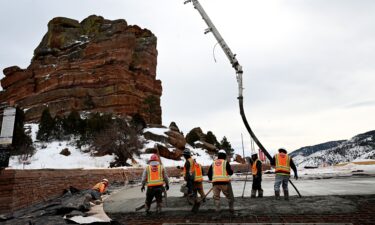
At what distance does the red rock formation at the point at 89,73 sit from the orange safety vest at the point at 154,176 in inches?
2171

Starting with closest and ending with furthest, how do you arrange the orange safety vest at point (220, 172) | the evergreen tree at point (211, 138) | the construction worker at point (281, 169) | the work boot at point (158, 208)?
the orange safety vest at point (220, 172) < the work boot at point (158, 208) < the construction worker at point (281, 169) < the evergreen tree at point (211, 138)

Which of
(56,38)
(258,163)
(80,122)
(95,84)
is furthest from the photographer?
(56,38)

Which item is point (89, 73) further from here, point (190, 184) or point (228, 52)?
point (190, 184)

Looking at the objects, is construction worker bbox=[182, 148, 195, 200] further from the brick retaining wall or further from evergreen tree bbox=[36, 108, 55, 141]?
evergreen tree bbox=[36, 108, 55, 141]

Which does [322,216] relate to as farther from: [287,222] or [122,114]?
[122,114]

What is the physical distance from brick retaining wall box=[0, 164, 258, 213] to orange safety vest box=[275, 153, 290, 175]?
8.00 meters

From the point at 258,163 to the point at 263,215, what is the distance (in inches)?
160

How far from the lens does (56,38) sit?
75.9 meters

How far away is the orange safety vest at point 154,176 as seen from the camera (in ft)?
27.3

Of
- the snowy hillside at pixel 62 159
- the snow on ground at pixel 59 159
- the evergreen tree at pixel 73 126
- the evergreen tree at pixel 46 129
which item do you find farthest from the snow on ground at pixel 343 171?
the evergreen tree at pixel 46 129

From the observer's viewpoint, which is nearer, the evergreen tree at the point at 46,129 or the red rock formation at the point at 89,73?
the evergreen tree at the point at 46,129

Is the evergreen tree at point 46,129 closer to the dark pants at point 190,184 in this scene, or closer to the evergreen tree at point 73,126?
the evergreen tree at point 73,126

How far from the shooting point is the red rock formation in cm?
6347

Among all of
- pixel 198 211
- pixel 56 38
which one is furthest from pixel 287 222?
pixel 56 38
